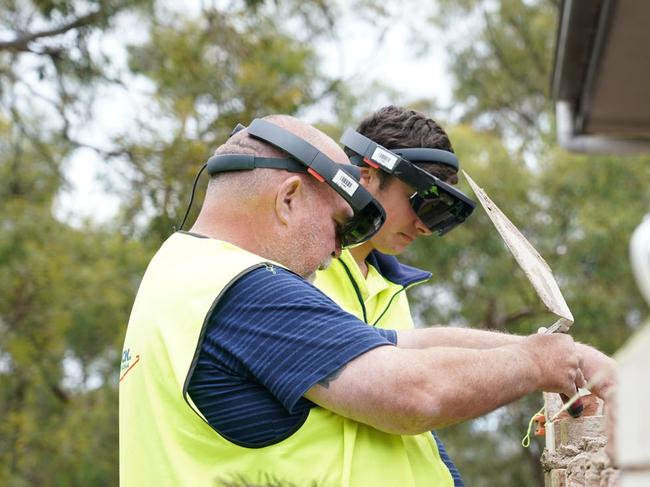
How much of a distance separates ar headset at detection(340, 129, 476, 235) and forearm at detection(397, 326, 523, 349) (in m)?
0.67

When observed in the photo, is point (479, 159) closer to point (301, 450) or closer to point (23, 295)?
point (23, 295)

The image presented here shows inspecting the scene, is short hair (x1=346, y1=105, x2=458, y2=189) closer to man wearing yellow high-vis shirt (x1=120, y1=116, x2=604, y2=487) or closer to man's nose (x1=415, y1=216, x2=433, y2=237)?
man's nose (x1=415, y1=216, x2=433, y2=237)

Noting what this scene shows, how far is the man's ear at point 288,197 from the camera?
10.5 ft

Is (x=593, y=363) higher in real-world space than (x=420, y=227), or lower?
higher

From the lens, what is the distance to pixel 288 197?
3219 mm

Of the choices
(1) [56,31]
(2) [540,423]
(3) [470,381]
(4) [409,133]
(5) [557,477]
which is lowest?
(1) [56,31]

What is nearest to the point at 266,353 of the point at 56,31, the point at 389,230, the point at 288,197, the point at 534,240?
the point at 288,197

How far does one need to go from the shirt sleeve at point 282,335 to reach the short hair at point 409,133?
5.69 ft

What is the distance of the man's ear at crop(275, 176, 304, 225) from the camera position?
319 cm

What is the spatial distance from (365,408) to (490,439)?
19.4m

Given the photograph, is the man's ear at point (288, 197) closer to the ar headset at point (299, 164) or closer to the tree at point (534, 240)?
the ar headset at point (299, 164)

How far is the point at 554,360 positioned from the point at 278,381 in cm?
73

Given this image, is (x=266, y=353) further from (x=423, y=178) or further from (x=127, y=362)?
(x=423, y=178)

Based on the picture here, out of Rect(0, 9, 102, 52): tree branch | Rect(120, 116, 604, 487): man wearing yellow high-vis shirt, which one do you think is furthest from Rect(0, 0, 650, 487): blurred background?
Rect(120, 116, 604, 487): man wearing yellow high-vis shirt
